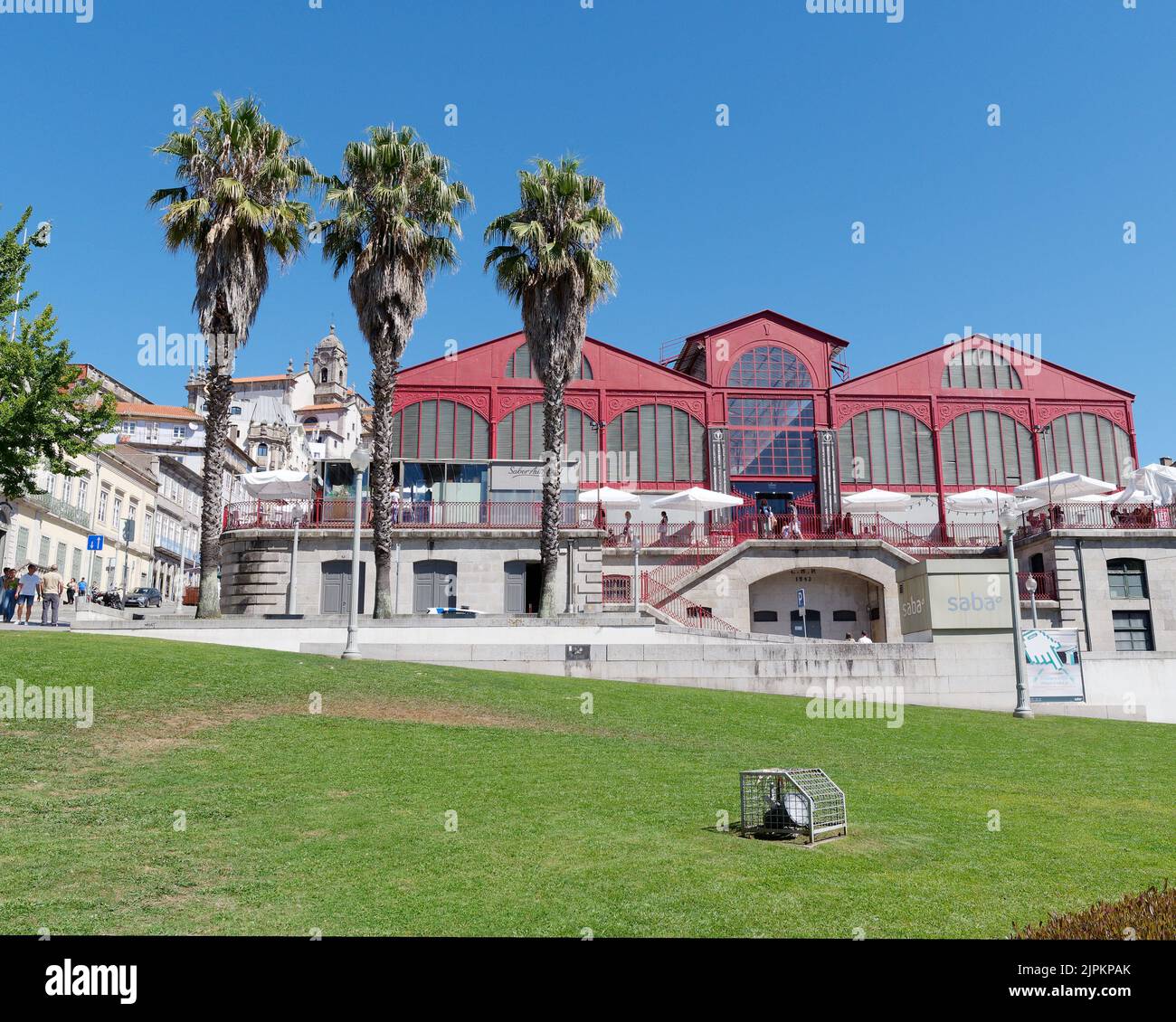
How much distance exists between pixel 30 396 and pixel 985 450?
135 ft

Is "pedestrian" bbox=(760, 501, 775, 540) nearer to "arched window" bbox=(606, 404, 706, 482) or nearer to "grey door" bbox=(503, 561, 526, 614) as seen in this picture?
"arched window" bbox=(606, 404, 706, 482)

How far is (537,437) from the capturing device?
44625 millimetres

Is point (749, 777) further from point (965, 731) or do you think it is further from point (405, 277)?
point (405, 277)

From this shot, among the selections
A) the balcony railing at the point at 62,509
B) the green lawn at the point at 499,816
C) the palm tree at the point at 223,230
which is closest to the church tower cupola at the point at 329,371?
the balcony railing at the point at 62,509

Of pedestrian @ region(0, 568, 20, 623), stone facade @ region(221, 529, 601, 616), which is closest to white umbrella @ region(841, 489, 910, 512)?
stone facade @ region(221, 529, 601, 616)

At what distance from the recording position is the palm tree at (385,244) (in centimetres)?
2692

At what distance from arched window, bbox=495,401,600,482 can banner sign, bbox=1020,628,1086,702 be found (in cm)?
2423

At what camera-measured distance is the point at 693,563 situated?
38.3 metres

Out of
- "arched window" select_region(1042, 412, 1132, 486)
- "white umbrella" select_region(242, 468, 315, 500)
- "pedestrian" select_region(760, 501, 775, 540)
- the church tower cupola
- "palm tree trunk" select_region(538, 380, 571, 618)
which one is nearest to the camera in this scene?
"palm tree trunk" select_region(538, 380, 571, 618)

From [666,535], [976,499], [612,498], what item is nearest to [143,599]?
[612,498]

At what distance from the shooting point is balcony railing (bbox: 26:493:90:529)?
48.5 metres

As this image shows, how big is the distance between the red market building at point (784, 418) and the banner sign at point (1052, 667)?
2205cm

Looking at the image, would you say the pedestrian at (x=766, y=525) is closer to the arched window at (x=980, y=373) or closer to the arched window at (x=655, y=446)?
the arched window at (x=655, y=446)
